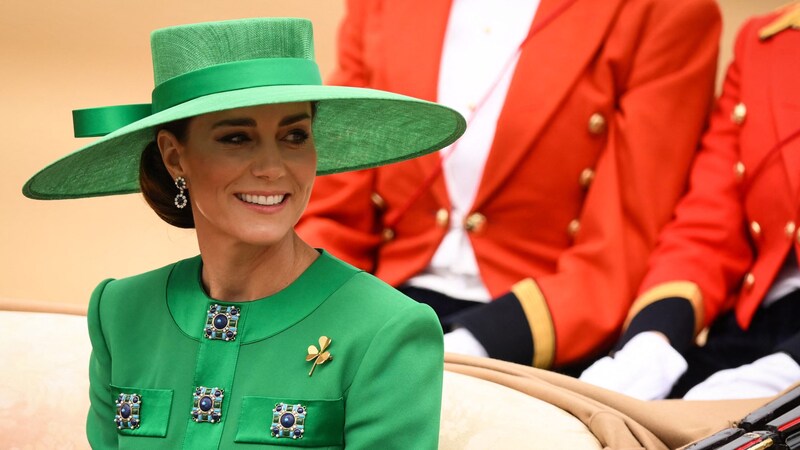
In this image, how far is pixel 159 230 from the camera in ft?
9.28

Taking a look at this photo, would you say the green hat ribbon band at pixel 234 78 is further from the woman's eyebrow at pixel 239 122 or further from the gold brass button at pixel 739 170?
the gold brass button at pixel 739 170

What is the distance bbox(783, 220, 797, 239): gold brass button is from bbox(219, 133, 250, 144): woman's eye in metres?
0.92

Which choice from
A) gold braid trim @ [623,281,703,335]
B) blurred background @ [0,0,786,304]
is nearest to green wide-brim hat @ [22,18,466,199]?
gold braid trim @ [623,281,703,335]

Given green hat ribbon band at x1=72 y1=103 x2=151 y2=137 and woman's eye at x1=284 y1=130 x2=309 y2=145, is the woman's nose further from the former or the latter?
green hat ribbon band at x1=72 y1=103 x2=151 y2=137

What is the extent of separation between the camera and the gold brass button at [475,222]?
199cm

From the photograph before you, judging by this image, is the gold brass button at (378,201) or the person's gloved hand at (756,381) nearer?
the person's gloved hand at (756,381)

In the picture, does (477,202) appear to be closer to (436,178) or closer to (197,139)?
(436,178)

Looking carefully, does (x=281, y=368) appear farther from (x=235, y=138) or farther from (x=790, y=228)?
(x=790, y=228)

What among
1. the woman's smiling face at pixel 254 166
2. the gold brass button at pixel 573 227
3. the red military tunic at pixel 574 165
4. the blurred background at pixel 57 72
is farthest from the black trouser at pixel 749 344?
the blurred background at pixel 57 72

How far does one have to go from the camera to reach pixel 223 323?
4.06 feet

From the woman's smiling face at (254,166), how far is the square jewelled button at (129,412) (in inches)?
7.6

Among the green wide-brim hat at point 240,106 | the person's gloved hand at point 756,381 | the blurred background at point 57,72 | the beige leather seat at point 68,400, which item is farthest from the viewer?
the blurred background at point 57,72

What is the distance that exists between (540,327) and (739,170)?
0.36m

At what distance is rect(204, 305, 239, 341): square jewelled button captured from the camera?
4.04 ft
